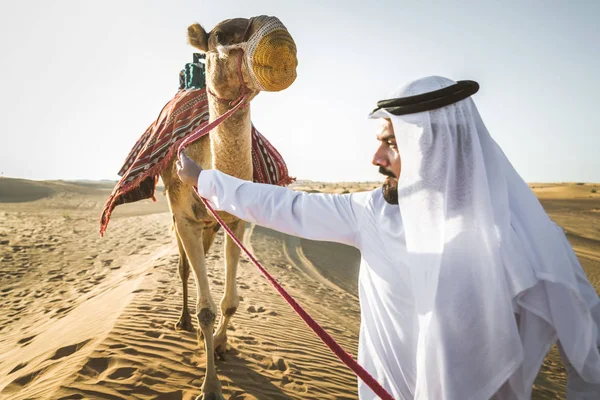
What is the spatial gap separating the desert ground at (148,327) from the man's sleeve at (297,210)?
7.33ft

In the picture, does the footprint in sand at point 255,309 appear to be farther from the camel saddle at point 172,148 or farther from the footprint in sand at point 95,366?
the footprint in sand at point 95,366

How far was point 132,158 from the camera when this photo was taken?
4.37 metres

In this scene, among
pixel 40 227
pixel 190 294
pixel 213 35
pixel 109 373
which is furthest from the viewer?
pixel 40 227

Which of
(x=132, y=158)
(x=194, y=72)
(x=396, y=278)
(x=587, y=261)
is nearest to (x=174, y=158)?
(x=194, y=72)

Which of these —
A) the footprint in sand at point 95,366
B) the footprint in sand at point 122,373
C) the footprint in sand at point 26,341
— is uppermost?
the footprint in sand at point 95,366

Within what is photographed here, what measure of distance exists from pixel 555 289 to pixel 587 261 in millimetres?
16413

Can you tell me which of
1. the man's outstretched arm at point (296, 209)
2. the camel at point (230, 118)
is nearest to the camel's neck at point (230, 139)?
the camel at point (230, 118)

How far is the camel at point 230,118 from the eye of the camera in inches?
88.3

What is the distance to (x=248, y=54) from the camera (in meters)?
2.33

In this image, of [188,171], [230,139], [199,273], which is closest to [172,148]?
[230,139]

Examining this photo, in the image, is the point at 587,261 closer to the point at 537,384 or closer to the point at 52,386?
the point at 537,384

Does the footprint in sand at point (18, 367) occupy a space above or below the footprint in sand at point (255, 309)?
above

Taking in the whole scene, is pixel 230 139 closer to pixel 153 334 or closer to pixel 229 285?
pixel 229 285

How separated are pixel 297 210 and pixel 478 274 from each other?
834mm
